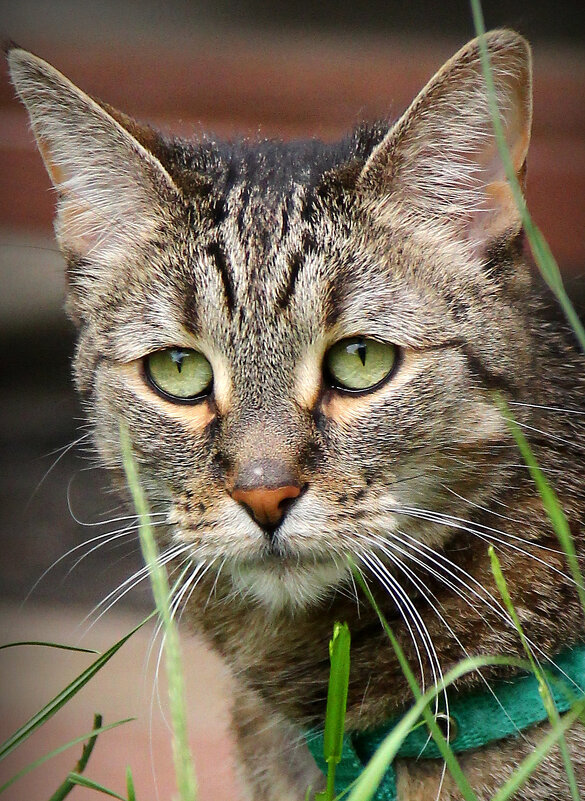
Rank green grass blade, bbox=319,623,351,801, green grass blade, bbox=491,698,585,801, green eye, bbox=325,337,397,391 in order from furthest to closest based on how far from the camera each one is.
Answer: green eye, bbox=325,337,397,391
green grass blade, bbox=319,623,351,801
green grass blade, bbox=491,698,585,801

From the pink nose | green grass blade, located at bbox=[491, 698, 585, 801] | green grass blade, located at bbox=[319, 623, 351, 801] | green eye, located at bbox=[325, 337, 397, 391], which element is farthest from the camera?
green eye, located at bbox=[325, 337, 397, 391]

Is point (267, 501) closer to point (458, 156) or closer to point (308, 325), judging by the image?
point (308, 325)

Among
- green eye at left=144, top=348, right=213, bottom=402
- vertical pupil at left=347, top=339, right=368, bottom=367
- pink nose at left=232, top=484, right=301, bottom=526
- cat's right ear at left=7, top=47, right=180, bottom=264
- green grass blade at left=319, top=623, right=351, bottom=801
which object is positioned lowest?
green grass blade at left=319, top=623, right=351, bottom=801

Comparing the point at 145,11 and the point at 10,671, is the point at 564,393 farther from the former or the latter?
the point at 10,671

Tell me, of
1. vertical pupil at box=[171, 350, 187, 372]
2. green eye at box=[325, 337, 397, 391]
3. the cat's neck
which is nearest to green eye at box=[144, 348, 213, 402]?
vertical pupil at box=[171, 350, 187, 372]

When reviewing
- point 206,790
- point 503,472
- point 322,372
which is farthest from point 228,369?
point 206,790

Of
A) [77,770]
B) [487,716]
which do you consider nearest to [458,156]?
[487,716]

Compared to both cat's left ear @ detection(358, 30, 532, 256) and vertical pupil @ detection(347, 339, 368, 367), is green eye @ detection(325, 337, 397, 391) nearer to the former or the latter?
vertical pupil @ detection(347, 339, 368, 367)
